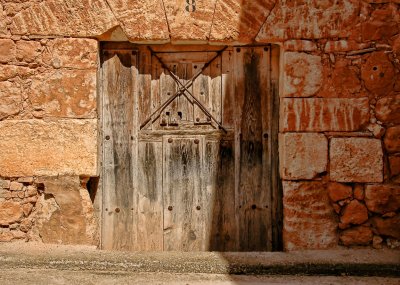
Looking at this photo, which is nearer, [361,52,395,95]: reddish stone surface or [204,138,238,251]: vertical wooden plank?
[361,52,395,95]: reddish stone surface

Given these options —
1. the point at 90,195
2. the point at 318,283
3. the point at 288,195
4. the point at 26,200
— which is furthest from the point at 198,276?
the point at 26,200

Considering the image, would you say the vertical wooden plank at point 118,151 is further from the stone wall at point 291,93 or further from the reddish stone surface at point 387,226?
the reddish stone surface at point 387,226

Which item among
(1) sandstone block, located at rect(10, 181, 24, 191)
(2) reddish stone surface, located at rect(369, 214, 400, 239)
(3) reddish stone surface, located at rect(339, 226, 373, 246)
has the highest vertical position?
(1) sandstone block, located at rect(10, 181, 24, 191)

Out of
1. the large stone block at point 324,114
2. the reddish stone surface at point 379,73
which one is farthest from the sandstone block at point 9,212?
the reddish stone surface at point 379,73

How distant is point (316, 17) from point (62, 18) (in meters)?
2.08

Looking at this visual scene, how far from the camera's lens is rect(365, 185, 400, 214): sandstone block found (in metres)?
3.82

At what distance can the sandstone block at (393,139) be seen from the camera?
3816mm

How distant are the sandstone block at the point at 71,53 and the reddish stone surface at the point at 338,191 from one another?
7.20 feet

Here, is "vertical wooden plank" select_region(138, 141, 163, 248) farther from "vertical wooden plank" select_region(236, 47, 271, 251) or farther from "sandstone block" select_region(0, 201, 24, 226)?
"sandstone block" select_region(0, 201, 24, 226)

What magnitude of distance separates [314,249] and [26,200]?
94.4 inches

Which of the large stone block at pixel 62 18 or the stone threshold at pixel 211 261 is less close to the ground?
the large stone block at pixel 62 18

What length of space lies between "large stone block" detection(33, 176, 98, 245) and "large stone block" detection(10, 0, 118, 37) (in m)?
1.23

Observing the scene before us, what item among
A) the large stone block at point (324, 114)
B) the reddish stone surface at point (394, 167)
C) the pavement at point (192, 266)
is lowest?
the pavement at point (192, 266)

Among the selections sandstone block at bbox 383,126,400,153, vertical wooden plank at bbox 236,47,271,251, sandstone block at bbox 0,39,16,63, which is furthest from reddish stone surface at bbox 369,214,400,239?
sandstone block at bbox 0,39,16,63
